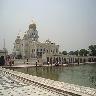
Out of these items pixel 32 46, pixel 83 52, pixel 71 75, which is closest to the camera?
pixel 71 75

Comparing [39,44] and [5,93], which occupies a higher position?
[39,44]

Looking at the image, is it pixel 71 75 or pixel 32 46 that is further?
pixel 32 46

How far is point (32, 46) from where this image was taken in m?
34.3

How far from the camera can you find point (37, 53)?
3453 cm

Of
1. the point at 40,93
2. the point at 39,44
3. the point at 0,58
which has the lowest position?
the point at 40,93

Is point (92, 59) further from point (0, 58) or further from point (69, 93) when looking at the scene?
point (69, 93)

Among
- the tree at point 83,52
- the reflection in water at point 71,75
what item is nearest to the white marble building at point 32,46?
the tree at point 83,52

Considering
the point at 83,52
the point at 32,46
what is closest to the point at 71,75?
the point at 32,46

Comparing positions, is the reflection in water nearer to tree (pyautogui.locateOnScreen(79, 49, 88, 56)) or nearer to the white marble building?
the white marble building

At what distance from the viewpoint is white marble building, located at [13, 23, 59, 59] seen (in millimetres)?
34312

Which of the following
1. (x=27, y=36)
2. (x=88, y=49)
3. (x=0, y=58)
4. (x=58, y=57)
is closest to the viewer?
(x=0, y=58)

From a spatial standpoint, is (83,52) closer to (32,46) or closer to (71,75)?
(32,46)

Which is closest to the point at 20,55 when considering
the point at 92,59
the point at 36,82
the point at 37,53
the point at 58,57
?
the point at 37,53

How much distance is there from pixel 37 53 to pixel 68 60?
5.55 metres
